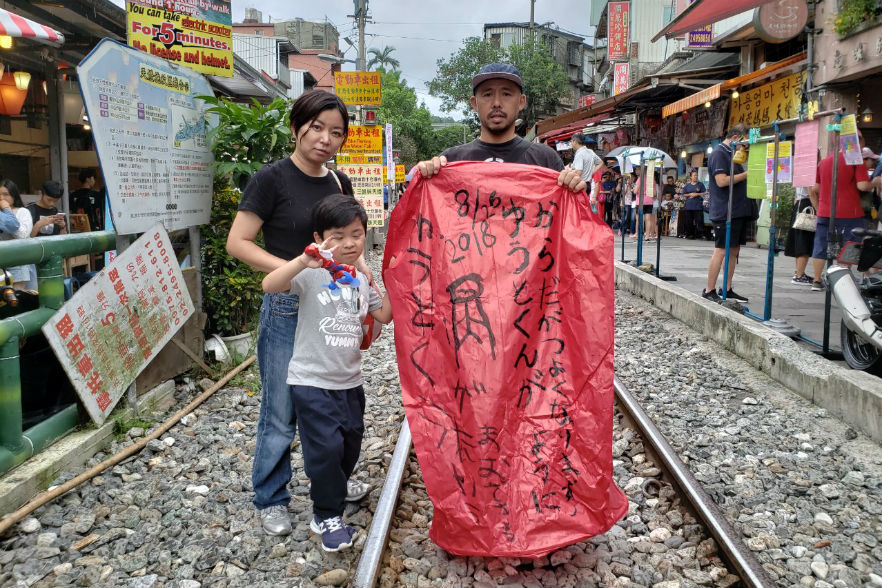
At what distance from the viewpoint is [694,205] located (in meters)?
18.3

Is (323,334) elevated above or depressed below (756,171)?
below

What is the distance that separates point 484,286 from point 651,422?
2165 mm

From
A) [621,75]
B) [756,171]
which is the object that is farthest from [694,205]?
[621,75]

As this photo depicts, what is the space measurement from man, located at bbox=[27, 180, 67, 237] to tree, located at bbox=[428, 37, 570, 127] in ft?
116

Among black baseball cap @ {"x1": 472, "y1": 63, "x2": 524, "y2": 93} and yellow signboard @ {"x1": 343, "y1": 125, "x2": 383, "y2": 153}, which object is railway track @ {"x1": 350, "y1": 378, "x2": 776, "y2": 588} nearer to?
black baseball cap @ {"x1": 472, "y1": 63, "x2": 524, "y2": 93}

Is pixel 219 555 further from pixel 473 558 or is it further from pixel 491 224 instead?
pixel 491 224

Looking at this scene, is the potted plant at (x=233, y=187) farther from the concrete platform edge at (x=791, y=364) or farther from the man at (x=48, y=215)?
the concrete platform edge at (x=791, y=364)

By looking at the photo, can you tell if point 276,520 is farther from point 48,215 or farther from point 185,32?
point 48,215

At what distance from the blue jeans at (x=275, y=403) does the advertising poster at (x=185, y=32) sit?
3253 mm

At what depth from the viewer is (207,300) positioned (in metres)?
5.84

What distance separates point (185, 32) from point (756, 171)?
5586 millimetres

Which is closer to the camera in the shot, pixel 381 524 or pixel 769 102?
pixel 381 524

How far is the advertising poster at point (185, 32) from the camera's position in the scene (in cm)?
518

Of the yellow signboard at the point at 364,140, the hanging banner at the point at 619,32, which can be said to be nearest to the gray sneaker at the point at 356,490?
the yellow signboard at the point at 364,140
